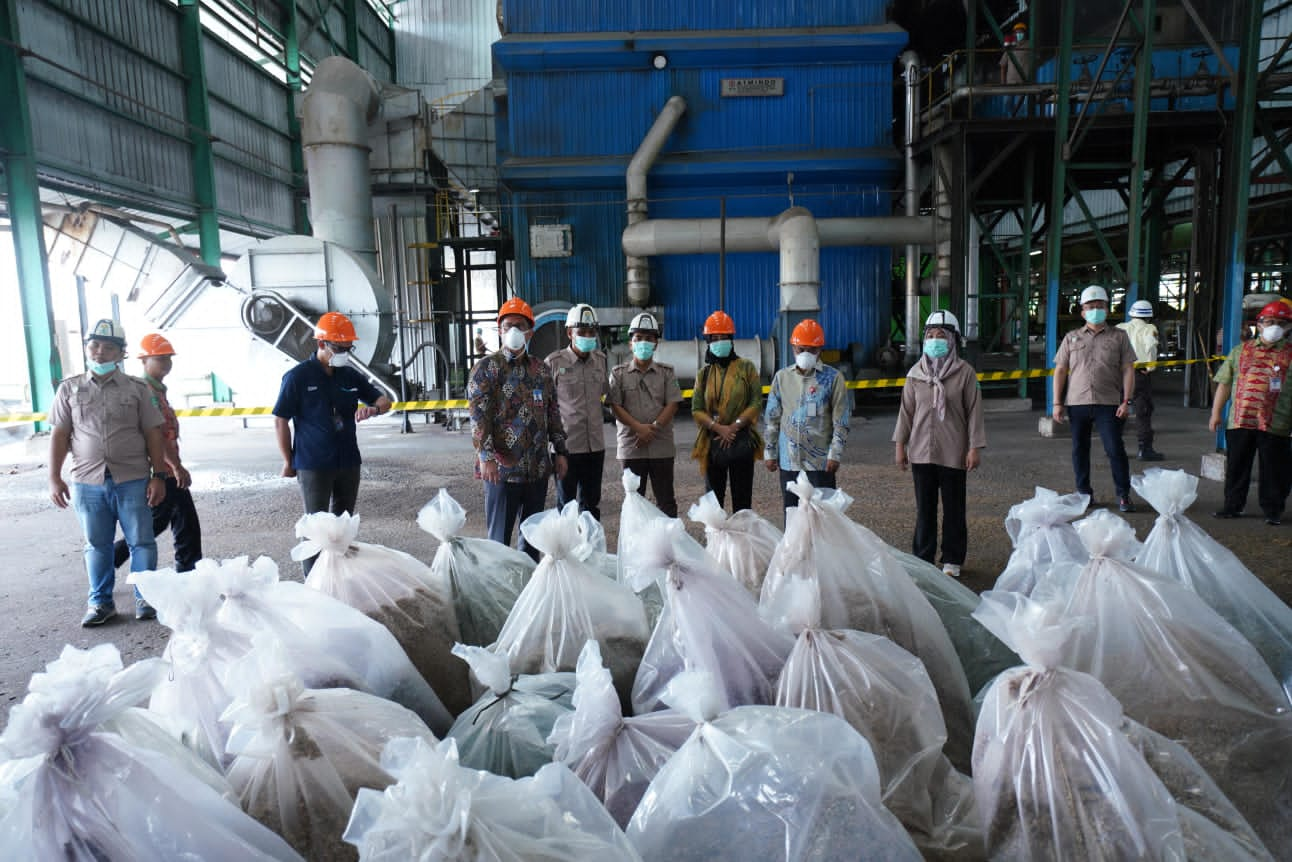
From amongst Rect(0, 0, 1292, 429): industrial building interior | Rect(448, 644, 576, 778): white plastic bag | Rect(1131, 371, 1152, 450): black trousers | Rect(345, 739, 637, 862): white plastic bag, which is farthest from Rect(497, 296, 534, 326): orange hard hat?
Rect(0, 0, 1292, 429): industrial building interior

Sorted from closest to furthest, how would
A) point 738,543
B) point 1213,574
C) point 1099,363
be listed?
point 1213,574
point 738,543
point 1099,363

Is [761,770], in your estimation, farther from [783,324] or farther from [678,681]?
[783,324]

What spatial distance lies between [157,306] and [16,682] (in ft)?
30.0

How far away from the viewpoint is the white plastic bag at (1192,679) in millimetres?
1789

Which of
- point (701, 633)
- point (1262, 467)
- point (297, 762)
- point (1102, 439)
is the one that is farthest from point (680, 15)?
point (297, 762)

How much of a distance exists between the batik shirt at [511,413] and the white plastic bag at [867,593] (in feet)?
6.12

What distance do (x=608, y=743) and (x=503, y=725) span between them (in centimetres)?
24

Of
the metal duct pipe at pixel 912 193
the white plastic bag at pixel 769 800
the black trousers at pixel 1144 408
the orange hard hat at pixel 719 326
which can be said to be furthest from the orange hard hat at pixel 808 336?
the metal duct pipe at pixel 912 193

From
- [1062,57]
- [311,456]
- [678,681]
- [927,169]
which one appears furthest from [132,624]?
[927,169]

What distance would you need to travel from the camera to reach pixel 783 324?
1159 centimetres

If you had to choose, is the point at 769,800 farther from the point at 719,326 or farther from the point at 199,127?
the point at 199,127

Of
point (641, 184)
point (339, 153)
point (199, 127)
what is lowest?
point (641, 184)

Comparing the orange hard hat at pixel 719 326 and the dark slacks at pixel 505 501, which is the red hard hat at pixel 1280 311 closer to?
the orange hard hat at pixel 719 326

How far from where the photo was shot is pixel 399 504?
7098mm
